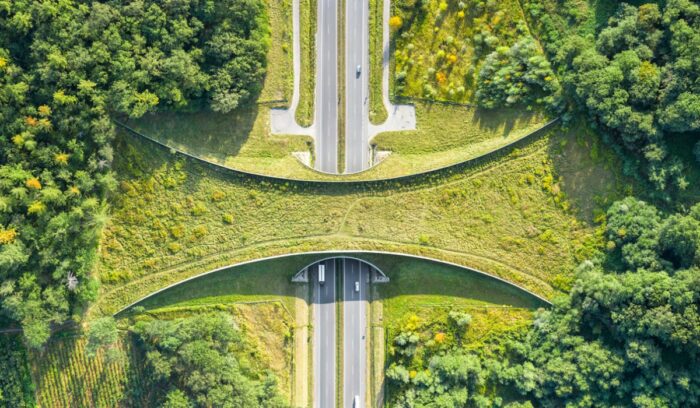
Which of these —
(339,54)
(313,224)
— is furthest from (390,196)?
(339,54)

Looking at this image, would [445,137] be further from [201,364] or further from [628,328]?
[201,364]

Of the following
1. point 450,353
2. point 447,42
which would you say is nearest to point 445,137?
point 447,42

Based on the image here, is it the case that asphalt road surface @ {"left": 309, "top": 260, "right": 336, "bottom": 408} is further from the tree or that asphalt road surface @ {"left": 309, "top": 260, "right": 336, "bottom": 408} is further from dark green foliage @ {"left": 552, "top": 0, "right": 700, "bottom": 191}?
dark green foliage @ {"left": 552, "top": 0, "right": 700, "bottom": 191}

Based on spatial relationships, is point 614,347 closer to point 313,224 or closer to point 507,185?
point 507,185

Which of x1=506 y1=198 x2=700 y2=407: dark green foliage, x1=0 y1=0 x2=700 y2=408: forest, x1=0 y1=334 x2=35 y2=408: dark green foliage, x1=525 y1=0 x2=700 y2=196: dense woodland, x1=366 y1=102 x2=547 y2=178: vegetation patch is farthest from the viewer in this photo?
x1=366 y1=102 x2=547 y2=178: vegetation patch

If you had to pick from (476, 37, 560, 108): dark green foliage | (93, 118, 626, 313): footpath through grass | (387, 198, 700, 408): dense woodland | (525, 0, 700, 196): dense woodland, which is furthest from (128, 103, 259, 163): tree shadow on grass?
(525, 0, 700, 196): dense woodland

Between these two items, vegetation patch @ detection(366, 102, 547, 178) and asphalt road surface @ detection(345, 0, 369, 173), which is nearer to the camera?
vegetation patch @ detection(366, 102, 547, 178)

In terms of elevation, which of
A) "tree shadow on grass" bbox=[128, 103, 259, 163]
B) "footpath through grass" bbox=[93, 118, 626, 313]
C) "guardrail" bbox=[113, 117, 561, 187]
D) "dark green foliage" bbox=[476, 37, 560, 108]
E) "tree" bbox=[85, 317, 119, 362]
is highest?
"dark green foliage" bbox=[476, 37, 560, 108]
